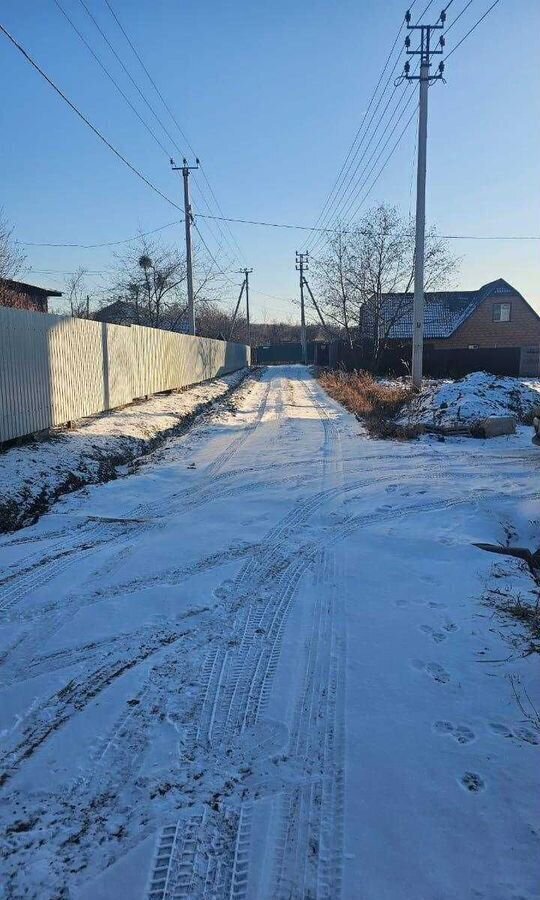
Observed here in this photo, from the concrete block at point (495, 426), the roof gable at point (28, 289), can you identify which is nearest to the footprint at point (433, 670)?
the concrete block at point (495, 426)

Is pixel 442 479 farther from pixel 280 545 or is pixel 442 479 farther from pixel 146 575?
pixel 146 575

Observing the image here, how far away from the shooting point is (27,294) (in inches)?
976

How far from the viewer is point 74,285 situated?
174 ft

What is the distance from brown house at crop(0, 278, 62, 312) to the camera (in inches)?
788

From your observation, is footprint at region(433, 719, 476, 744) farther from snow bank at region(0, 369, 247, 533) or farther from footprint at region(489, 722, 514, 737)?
snow bank at region(0, 369, 247, 533)

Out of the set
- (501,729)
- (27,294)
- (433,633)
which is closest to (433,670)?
(433,633)

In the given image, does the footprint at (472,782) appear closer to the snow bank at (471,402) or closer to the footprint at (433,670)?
the footprint at (433,670)

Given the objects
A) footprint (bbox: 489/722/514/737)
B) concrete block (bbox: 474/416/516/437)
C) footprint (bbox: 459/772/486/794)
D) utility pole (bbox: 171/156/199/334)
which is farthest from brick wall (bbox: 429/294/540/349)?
footprint (bbox: 459/772/486/794)

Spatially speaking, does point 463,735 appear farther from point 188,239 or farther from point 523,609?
point 188,239

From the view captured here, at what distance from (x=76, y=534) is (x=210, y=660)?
112 inches

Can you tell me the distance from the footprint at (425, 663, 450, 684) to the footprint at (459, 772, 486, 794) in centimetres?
71

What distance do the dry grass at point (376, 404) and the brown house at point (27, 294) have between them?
1134 centimetres

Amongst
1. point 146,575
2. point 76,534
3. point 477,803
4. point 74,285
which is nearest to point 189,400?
point 76,534

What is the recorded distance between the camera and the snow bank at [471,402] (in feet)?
40.9
